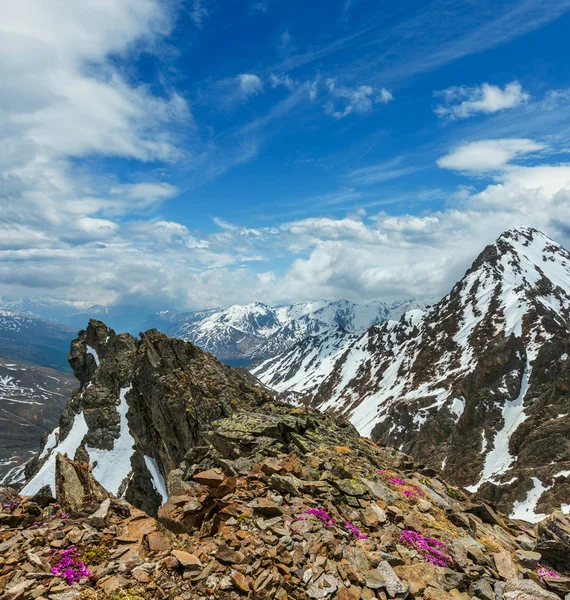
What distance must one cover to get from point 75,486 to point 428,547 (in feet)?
45.5

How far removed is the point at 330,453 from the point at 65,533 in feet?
47.6

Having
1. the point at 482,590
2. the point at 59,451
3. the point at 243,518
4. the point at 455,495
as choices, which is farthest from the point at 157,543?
the point at 59,451

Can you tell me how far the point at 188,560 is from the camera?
10.1 m

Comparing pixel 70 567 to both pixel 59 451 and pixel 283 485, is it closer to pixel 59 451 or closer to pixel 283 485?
pixel 283 485

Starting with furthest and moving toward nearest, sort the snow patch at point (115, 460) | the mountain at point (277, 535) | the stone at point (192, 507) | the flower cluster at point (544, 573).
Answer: the snow patch at point (115, 460) < the stone at point (192, 507) < the flower cluster at point (544, 573) < the mountain at point (277, 535)

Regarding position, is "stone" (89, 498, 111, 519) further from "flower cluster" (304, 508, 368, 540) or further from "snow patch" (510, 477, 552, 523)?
"snow patch" (510, 477, 552, 523)

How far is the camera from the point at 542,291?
197 metres

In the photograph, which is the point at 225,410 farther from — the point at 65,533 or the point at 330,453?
the point at 65,533

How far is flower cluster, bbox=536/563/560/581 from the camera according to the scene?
42.3ft

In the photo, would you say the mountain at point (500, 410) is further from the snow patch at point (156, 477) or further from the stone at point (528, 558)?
the snow patch at point (156, 477)

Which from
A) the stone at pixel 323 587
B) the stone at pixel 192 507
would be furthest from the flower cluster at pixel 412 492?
the stone at pixel 192 507

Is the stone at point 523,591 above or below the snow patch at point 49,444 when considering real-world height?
above

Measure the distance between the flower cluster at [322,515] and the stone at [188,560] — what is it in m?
4.83

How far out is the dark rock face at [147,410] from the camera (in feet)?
142
